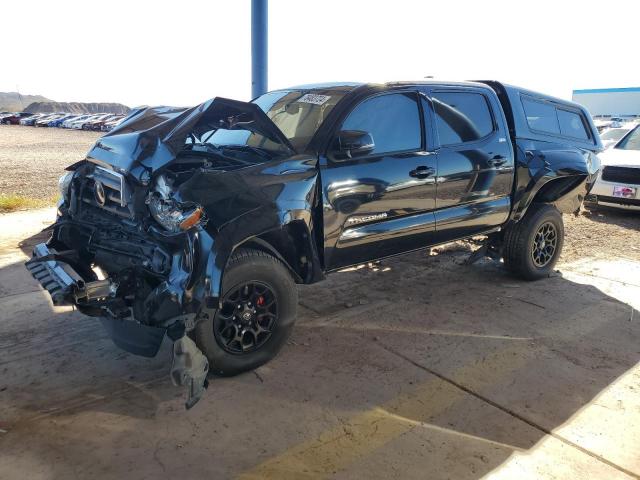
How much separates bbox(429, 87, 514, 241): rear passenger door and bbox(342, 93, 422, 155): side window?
276 millimetres

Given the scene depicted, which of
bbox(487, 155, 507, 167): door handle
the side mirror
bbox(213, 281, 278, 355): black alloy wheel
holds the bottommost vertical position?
bbox(213, 281, 278, 355): black alloy wheel

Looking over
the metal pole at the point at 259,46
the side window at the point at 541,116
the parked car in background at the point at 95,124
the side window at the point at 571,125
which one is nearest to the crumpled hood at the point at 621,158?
the side window at the point at 571,125

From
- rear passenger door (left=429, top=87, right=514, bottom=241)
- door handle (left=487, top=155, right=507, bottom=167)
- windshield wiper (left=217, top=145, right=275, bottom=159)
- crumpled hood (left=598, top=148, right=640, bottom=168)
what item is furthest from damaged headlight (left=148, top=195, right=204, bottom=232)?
crumpled hood (left=598, top=148, right=640, bottom=168)

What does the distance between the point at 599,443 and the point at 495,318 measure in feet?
5.96

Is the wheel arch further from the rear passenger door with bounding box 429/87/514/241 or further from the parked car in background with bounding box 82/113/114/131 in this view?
the parked car in background with bounding box 82/113/114/131

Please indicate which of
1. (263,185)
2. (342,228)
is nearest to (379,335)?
(342,228)

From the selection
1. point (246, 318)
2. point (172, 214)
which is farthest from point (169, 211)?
point (246, 318)

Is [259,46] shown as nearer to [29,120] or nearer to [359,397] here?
[359,397]

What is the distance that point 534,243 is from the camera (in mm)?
5703

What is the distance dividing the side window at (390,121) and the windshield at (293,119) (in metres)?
0.23

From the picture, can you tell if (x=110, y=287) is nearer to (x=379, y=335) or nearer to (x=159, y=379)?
(x=159, y=379)

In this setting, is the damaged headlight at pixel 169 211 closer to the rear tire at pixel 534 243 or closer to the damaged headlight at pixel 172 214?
the damaged headlight at pixel 172 214

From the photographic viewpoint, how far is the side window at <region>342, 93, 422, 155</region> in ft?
13.6

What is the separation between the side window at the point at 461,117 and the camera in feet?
15.4
